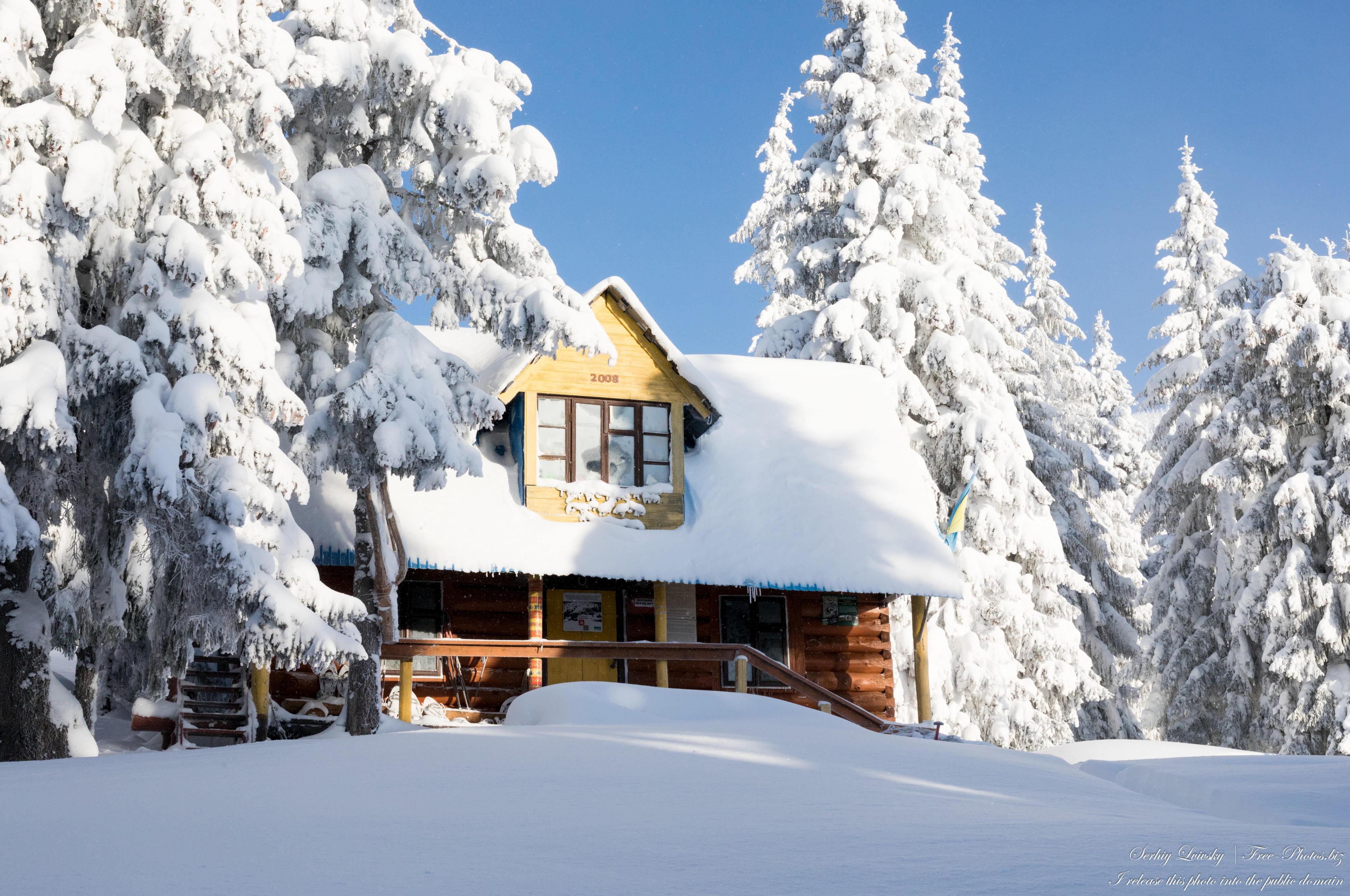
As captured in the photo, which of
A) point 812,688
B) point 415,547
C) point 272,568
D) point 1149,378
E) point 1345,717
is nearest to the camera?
point 272,568

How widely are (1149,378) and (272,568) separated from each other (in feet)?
76.6

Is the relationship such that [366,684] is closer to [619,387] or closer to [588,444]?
[588,444]

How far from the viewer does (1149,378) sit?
27.9 m

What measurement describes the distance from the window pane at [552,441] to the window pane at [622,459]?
0.78 metres

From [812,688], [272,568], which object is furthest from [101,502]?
[812,688]

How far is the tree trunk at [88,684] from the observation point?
494 inches

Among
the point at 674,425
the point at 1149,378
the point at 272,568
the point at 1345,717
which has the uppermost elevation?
the point at 1149,378

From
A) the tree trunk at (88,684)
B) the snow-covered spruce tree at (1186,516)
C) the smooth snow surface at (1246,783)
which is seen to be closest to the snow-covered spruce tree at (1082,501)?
the snow-covered spruce tree at (1186,516)

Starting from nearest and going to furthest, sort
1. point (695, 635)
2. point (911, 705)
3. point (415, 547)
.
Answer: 1. point (415, 547)
2. point (695, 635)
3. point (911, 705)

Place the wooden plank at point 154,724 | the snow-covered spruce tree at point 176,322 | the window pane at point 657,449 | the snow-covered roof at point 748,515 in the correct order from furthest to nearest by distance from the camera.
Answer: the window pane at point 657,449, the snow-covered roof at point 748,515, the wooden plank at point 154,724, the snow-covered spruce tree at point 176,322

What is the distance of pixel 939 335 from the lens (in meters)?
23.9

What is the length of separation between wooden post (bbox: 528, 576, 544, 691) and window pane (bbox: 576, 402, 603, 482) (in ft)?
6.27

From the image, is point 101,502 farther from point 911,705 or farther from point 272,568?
point 911,705

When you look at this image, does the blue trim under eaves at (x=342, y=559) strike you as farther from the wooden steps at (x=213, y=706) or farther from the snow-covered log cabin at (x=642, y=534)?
the wooden steps at (x=213, y=706)
